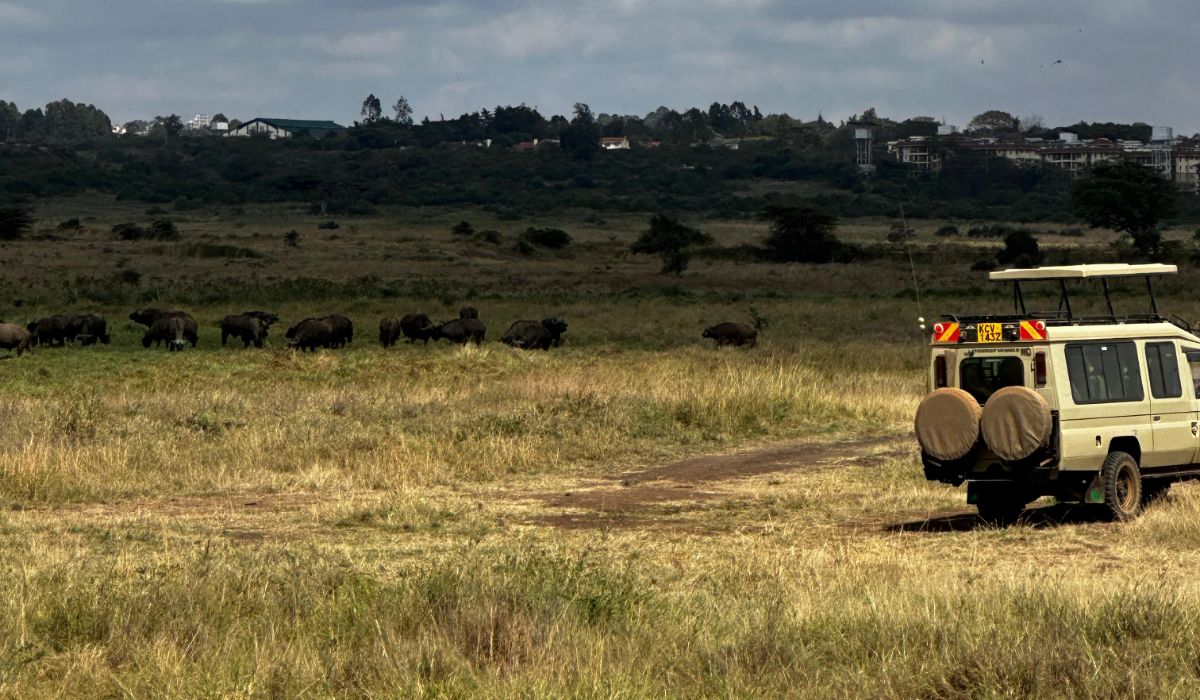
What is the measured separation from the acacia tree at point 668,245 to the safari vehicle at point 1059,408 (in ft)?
159

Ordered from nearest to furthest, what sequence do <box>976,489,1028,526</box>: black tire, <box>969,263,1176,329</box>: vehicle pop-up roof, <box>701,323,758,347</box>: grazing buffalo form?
<box>976,489,1028,526</box>: black tire → <box>969,263,1176,329</box>: vehicle pop-up roof → <box>701,323,758,347</box>: grazing buffalo

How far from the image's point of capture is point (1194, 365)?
46.9 feet

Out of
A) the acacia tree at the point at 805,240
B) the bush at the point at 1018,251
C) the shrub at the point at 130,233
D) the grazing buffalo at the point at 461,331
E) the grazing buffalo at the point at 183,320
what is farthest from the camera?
the shrub at the point at 130,233

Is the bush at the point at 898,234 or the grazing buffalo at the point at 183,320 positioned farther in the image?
the bush at the point at 898,234

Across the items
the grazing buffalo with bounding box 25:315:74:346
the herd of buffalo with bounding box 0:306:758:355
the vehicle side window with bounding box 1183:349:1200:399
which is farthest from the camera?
the grazing buffalo with bounding box 25:315:74:346

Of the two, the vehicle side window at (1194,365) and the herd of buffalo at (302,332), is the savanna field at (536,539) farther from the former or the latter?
the vehicle side window at (1194,365)

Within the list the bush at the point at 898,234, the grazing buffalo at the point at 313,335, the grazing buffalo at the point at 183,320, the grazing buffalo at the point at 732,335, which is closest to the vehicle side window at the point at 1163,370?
the grazing buffalo at the point at 732,335

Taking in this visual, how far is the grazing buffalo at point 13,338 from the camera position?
29875 mm

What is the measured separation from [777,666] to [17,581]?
5048mm

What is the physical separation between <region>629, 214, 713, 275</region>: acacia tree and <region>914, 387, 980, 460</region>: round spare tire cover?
49.3 metres

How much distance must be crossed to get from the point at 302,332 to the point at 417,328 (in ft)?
9.76

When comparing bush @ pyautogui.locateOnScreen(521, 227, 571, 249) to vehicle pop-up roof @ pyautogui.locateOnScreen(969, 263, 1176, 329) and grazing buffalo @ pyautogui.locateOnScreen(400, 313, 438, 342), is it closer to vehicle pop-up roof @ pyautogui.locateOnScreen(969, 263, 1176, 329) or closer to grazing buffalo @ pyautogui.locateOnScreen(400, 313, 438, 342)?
grazing buffalo @ pyautogui.locateOnScreen(400, 313, 438, 342)

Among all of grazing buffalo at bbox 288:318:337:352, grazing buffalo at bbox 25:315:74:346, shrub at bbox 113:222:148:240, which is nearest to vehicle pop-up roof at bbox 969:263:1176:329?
grazing buffalo at bbox 288:318:337:352

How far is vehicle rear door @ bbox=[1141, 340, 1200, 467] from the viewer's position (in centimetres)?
1366
